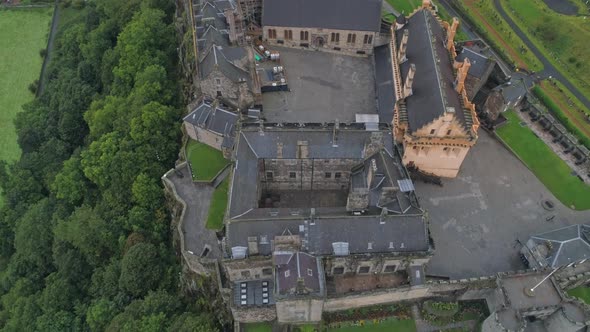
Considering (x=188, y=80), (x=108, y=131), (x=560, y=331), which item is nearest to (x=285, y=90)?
(x=188, y=80)

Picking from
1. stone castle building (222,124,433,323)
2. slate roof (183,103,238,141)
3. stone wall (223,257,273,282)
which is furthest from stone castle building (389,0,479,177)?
stone wall (223,257,273,282)

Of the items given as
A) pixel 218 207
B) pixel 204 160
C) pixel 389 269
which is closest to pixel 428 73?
pixel 389 269

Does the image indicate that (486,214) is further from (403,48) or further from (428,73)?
(403,48)

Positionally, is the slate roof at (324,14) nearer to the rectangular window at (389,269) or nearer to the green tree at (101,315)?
the rectangular window at (389,269)

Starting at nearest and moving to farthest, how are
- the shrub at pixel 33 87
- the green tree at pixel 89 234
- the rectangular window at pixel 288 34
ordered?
1. the green tree at pixel 89 234
2. the rectangular window at pixel 288 34
3. the shrub at pixel 33 87

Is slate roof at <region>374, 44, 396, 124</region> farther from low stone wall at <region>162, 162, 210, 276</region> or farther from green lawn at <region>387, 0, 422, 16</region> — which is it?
low stone wall at <region>162, 162, 210, 276</region>

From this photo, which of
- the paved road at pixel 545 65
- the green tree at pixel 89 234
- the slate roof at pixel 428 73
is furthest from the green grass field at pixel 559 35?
the green tree at pixel 89 234
